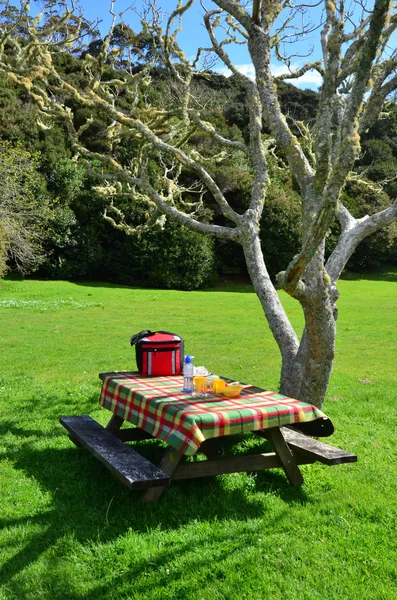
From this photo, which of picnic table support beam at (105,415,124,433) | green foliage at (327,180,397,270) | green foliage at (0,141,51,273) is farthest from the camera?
green foliage at (327,180,397,270)

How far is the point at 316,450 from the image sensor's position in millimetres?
5238

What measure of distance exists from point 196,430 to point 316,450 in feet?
4.44

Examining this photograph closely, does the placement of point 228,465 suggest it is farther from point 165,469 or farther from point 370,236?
point 370,236

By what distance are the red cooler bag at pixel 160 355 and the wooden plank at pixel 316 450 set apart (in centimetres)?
148

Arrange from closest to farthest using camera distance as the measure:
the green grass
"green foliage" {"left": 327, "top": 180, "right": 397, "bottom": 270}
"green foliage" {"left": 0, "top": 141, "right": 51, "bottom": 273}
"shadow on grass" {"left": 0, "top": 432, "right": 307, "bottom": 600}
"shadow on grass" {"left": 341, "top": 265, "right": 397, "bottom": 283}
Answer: the green grass, "shadow on grass" {"left": 0, "top": 432, "right": 307, "bottom": 600}, "green foliage" {"left": 0, "top": 141, "right": 51, "bottom": 273}, "green foliage" {"left": 327, "top": 180, "right": 397, "bottom": 270}, "shadow on grass" {"left": 341, "top": 265, "right": 397, "bottom": 283}

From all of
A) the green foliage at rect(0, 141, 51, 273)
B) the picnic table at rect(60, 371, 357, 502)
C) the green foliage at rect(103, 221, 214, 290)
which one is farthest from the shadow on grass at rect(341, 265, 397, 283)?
the picnic table at rect(60, 371, 357, 502)

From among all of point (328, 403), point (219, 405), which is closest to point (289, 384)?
point (219, 405)

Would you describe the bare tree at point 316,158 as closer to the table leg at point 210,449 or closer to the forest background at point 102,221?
the table leg at point 210,449

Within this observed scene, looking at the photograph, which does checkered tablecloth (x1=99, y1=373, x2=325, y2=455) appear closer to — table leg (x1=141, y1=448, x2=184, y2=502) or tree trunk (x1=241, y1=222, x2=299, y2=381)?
table leg (x1=141, y1=448, x2=184, y2=502)

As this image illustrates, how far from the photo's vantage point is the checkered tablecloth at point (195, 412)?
464cm

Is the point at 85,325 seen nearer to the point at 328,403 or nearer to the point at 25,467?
the point at 328,403

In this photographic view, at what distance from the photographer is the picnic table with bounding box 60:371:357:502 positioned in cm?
464

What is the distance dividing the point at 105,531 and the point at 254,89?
226 inches

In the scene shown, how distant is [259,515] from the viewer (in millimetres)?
4777
